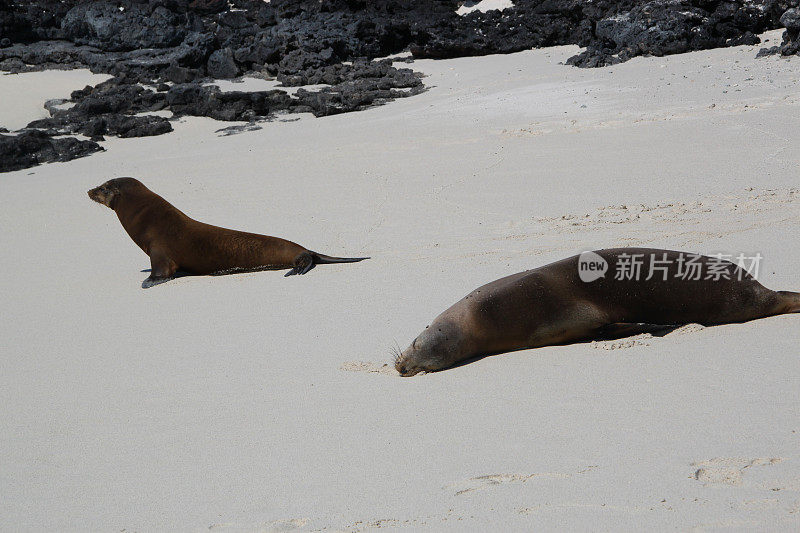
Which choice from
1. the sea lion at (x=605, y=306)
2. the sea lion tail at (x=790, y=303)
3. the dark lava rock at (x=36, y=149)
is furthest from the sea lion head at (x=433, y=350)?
the dark lava rock at (x=36, y=149)

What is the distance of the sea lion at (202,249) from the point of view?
21.4 feet

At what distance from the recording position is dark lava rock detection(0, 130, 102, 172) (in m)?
12.3

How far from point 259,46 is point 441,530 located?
1819 cm

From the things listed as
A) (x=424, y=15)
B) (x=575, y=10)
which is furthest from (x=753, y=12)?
(x=424, y=15)

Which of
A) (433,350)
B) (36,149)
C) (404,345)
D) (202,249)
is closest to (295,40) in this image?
(36,149)

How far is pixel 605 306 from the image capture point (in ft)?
13.6

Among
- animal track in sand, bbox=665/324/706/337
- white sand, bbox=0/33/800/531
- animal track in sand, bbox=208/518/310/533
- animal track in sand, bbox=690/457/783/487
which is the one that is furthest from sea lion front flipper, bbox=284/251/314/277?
animal track in sand, bbox=690/457/783/487

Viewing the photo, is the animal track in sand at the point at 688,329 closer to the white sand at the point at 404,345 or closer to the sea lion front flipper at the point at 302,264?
the white sand at the point at 404,345

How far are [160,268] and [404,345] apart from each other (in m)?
3.02

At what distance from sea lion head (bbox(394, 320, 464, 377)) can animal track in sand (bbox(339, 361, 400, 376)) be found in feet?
0.14

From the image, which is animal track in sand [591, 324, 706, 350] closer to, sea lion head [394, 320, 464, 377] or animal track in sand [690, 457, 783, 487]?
sea lion head [394, 320, 464, 377]

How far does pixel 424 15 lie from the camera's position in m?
22.9

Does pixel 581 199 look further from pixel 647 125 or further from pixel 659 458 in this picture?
pixel 659 458

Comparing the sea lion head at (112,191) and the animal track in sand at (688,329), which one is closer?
the animal track in sand at (688,329)
